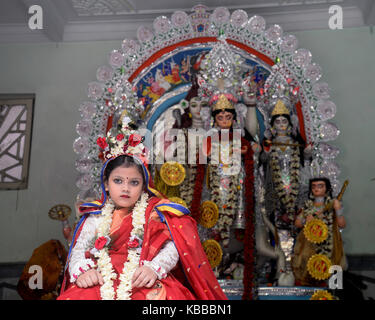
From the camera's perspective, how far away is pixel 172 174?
451 cm

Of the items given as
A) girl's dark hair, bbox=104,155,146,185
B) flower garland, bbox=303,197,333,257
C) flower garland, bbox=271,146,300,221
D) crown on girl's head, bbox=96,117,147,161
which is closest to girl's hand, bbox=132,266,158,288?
girl's dark hair, bbox=104,155,146,185

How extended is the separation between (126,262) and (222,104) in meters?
2.61

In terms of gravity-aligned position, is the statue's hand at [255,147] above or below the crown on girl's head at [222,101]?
below

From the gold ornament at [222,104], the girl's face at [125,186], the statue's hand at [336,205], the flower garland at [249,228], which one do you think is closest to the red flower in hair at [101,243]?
the girl's face at [125,186]

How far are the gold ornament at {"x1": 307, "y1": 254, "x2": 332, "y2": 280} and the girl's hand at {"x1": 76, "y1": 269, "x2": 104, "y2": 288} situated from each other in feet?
8.11

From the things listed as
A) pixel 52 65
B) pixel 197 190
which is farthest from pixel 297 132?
pixel 52 65

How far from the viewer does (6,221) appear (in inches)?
234

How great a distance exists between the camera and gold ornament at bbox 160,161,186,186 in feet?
14.8

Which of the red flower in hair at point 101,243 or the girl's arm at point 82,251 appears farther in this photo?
the red flower in hair at point 101,243

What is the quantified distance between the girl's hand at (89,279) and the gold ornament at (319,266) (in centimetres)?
247

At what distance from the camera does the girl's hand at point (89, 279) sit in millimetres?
2480

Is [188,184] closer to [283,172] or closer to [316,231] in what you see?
[283,172]

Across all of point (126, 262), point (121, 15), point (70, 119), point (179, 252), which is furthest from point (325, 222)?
point (121, 15)

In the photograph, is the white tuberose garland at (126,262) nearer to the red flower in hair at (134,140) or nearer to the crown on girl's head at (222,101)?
the red flower in hair at (134,140)
